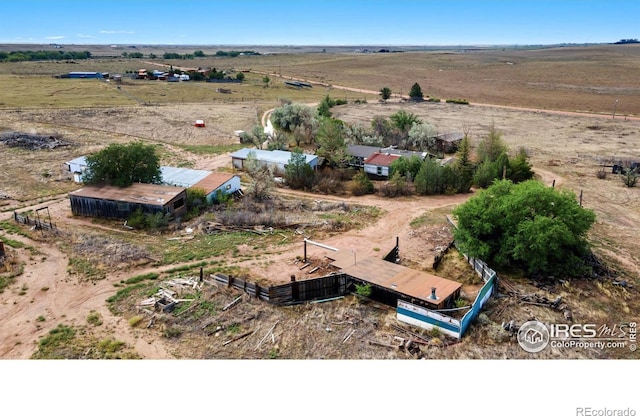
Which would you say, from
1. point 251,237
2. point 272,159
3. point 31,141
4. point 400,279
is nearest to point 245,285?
point 400,279

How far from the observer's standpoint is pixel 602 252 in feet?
89.7

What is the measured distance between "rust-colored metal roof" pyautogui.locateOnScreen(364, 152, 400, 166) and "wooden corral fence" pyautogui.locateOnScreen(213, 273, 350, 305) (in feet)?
74.5

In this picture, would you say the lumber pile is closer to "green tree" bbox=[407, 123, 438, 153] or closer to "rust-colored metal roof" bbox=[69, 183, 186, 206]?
"rust-colored metal roof" bbox=[69, 183, 186, 206]

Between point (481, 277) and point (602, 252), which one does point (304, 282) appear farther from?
point (602, 252)

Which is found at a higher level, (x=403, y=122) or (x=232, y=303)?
(x=403, y=122)

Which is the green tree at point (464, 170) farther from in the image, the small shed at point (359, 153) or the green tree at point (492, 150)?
the small shed at point (359, 153)

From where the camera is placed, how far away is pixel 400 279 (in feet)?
72.5

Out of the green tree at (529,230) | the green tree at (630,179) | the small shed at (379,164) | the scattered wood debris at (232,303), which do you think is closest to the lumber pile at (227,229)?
the scattered wood debris at (232,303)

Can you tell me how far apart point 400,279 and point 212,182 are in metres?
19.4

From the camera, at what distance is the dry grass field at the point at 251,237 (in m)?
19.2

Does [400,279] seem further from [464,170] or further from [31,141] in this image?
[31,141]

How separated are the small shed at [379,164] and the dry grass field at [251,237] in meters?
5.51

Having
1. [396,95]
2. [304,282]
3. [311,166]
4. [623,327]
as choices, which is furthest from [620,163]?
[396,95]
